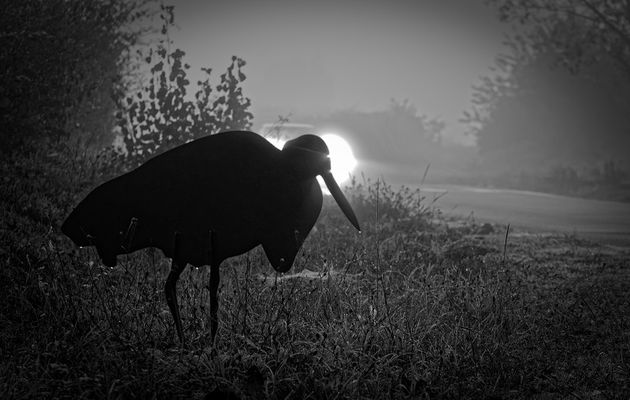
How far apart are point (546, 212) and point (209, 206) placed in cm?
1201

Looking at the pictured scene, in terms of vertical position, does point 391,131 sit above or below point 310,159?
above

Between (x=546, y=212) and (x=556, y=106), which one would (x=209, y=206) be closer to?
(x=546, y=212)

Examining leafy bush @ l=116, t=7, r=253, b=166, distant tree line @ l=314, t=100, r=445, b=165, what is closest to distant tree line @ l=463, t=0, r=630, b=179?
distant tree line @ l=314, t=100, r=445, b=165

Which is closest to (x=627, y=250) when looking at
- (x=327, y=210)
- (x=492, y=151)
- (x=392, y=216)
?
(x=392, y=216)

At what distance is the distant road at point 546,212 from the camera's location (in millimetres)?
11297

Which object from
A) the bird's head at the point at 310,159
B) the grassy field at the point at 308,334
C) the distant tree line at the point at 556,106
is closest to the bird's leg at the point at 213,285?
the grassy field at the point at 308,334

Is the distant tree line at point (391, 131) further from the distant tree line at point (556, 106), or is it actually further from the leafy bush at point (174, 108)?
the leafy bush at point (174, 108)

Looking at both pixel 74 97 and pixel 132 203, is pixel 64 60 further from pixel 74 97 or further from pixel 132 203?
pixel 132 203

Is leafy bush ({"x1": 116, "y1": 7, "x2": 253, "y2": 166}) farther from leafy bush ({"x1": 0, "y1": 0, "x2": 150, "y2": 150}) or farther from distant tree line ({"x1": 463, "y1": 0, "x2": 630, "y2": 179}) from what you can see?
distant tree line ({"x1": 463, "y1": 0, "x2": 630, "y2": 179})

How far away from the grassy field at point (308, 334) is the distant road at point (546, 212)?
172 inches

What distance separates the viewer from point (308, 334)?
428 centimetres

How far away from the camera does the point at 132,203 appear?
3695 millimetres

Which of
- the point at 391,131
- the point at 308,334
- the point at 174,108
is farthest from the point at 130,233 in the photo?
the point at 391,131

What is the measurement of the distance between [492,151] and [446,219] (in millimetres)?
21609
